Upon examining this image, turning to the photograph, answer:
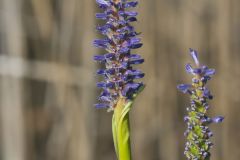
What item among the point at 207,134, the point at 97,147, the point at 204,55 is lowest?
the point at 97,147

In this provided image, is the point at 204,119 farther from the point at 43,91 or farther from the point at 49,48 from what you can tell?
the point at 43,91

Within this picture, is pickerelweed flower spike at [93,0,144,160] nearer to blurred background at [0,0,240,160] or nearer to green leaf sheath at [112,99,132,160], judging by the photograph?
green leaf sheath at [112,99,132,160]

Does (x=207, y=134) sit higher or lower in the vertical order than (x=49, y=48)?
lower

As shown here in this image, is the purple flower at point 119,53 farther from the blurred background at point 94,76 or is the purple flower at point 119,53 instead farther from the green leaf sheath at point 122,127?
the blurred background at point 94,76

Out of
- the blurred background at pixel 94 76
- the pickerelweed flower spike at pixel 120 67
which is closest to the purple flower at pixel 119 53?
the pickerelweed flower spike at pixel 120 67

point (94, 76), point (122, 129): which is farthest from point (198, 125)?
point (94, 76)

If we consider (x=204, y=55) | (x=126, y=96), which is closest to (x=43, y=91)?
(x=204, y=55)

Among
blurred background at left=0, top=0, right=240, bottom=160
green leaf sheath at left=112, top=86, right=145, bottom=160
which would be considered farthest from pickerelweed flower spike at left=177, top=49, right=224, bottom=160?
blurred background at left=0, top=0, right=240, bottom=160
